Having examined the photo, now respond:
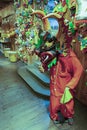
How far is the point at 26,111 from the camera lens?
9.55 ft

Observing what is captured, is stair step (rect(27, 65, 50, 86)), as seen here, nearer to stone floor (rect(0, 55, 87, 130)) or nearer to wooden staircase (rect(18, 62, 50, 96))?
wooden staircase (rect(18, 62, 50, 96))

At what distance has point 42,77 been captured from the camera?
3920mm

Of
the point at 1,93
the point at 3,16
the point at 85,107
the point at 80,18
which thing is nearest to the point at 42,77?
the point at 1,93

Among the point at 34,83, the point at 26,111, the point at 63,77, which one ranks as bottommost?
the point at 26,111

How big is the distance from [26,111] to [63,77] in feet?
3.38

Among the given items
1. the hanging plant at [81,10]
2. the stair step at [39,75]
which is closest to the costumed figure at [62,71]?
the hanging plant at [81,10]

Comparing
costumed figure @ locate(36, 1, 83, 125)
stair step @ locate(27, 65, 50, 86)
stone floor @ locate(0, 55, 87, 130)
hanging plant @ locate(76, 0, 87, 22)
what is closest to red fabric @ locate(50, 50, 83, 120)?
costumed figure @ locate(36, 1, 83, 125)

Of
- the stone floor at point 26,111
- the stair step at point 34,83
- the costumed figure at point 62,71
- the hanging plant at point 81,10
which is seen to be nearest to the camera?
the hanging plant at point 81,10

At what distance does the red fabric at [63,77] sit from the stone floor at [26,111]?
0.77ft

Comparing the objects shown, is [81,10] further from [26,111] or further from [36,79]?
[36,79]

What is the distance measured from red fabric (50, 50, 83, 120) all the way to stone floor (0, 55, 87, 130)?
0.24 metres

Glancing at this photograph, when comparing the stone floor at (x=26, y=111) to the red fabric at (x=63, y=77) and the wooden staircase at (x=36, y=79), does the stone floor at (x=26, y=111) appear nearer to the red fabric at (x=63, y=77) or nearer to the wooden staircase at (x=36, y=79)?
the wooden staircase at (x=36, y=79)

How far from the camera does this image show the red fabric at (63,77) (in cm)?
221

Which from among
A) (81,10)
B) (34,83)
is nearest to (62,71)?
(81,10)
